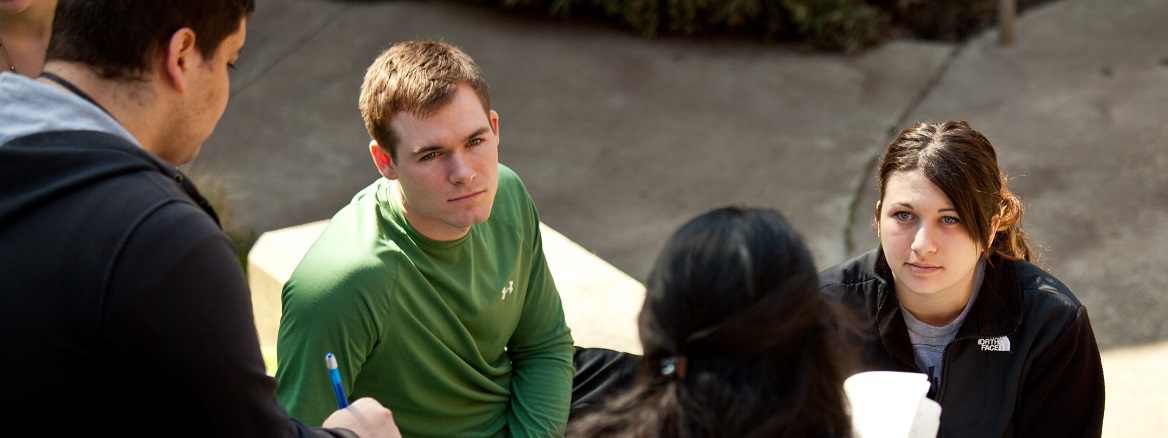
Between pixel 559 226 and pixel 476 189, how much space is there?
2996 mm

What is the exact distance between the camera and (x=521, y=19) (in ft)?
24.2

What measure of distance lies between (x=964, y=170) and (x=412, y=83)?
1.26 meters

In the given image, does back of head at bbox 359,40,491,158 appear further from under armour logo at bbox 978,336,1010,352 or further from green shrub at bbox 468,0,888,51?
green shrub at bbox 468,0,888,51

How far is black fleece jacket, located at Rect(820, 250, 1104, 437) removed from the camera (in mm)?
2590

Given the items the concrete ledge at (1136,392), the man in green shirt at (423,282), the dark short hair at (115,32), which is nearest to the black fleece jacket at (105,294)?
the dark short hair at (115,32)

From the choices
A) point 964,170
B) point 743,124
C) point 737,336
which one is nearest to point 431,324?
point 737,336

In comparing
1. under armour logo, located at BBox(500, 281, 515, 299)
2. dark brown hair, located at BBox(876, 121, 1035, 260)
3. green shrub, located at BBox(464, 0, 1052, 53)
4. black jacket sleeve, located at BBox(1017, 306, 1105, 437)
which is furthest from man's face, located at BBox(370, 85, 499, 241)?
green shrub, located at BBox(464, 0, 1052, 53)

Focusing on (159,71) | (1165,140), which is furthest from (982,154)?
(1165,140)

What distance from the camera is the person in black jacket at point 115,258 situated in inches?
55.2

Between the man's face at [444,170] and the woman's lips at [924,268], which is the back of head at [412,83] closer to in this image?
the man's face at [444,170]

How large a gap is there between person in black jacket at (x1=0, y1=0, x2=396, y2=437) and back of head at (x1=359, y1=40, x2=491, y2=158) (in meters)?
0.85

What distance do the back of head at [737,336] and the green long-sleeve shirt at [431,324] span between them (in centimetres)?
85

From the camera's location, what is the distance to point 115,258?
1.39m

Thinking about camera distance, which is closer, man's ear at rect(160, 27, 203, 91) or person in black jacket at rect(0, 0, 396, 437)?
person in black jacket at rect(0, 0, 396, 437)
